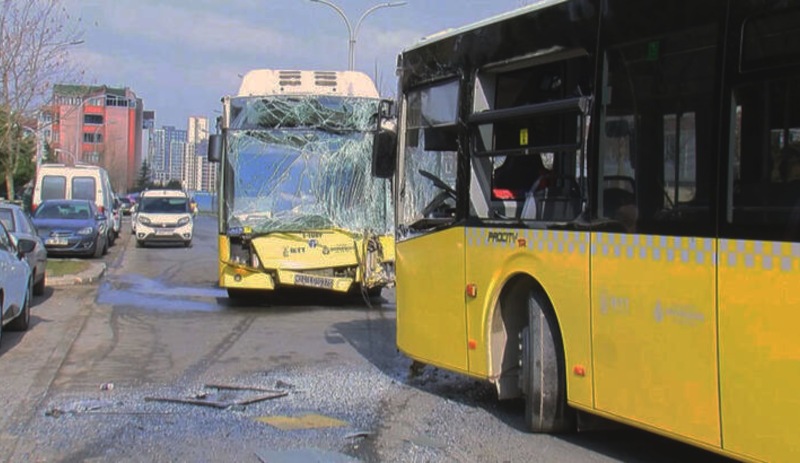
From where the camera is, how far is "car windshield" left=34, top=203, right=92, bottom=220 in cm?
2377

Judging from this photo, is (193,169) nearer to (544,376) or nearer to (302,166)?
(302,166)

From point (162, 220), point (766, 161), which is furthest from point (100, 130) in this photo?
point (766, 161)

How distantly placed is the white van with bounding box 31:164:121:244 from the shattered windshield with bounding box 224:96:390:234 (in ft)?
52.6

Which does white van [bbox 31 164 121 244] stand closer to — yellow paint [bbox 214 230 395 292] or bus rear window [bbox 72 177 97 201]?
bus rear window [bbox 72 177 97 201]

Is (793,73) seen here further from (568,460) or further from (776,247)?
(568,460)

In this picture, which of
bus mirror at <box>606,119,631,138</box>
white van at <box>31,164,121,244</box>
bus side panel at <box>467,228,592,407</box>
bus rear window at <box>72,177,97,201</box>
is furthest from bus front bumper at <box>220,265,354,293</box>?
bus rear window at <box>72,177,97,201</box>

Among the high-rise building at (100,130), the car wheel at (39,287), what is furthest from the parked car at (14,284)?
the high-rise building at (100,130)

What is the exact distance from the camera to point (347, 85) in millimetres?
13789

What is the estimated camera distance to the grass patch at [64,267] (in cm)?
1805

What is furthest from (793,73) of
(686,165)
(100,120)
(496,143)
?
(100,120)

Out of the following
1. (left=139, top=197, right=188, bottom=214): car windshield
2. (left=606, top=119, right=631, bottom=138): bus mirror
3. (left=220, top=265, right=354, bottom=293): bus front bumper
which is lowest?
(left=220, top=265, right=354, bottom=293): bus front bumper

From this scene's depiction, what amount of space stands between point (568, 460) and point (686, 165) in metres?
2.14

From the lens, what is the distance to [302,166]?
44.2 ft

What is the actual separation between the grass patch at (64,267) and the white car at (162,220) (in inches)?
350
